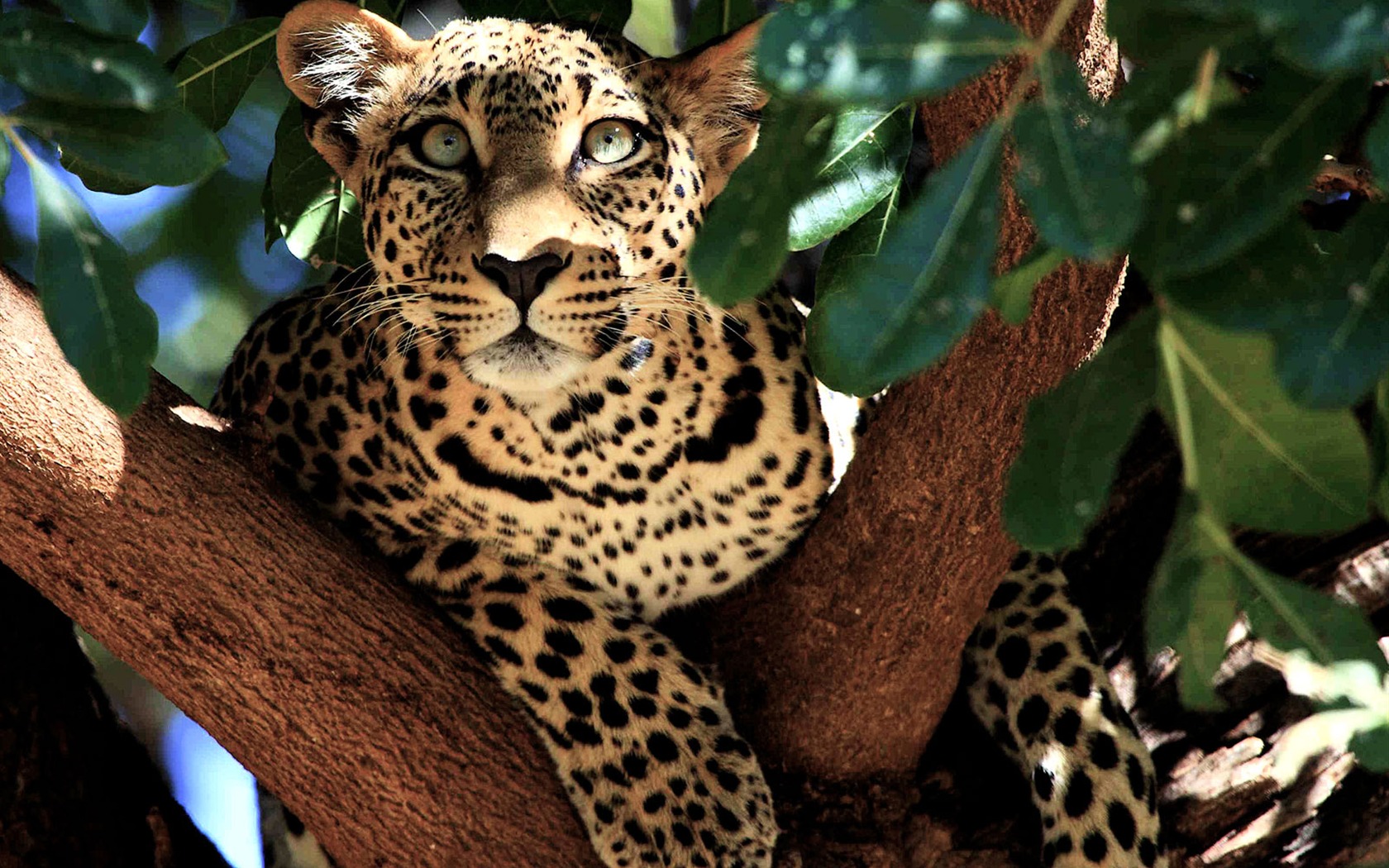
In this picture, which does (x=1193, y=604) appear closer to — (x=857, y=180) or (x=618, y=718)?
(x=857, y=180)

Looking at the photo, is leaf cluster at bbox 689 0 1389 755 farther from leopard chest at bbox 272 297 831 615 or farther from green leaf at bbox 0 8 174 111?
leopard chest at bbox 272 297 831 615

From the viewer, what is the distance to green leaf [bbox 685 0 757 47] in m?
4.62

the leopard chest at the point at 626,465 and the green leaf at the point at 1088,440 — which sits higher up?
the green leaf at the point at 1088,440

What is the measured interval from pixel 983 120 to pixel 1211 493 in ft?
6.09

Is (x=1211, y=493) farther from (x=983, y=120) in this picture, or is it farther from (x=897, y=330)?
(x=983, y=120)

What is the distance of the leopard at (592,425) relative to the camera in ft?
13.3

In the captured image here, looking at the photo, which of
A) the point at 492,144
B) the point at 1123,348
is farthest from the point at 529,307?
the point at 1123,348

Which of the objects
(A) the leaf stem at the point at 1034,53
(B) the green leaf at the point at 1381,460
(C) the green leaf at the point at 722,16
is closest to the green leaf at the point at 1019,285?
(A) the leaf stem at the point at 1034,53

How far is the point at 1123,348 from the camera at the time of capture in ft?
6.17

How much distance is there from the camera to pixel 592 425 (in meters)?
4.40

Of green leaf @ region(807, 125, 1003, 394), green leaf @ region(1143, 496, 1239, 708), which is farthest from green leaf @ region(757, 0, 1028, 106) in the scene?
green leaf @ region(1143, 496, 1239, 708)

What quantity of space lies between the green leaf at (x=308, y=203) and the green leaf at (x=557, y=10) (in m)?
0.64

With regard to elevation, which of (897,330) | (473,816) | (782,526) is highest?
(897,330)

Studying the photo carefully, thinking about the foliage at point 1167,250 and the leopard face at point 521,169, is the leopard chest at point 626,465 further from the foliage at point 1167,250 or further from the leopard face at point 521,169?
the foliage at point 1167,250
